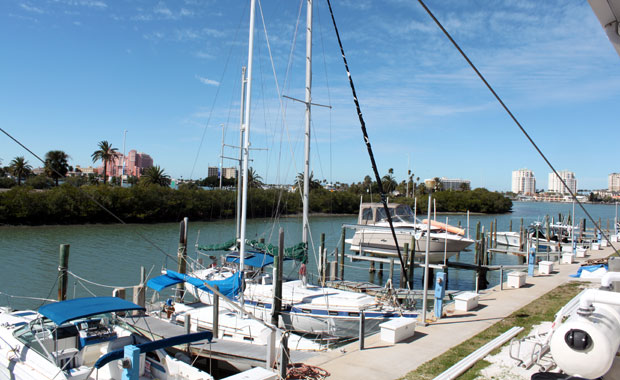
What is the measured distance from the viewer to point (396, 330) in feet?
36.0

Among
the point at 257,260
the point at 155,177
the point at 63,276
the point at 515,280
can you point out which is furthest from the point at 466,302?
the point at 155,177

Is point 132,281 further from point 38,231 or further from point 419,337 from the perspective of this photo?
point 38,231

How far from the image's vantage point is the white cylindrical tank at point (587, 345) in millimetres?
4098

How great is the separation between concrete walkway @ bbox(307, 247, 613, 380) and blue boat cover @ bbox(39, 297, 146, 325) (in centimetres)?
482

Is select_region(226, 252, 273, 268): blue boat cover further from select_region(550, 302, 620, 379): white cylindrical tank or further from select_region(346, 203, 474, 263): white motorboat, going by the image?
select_region(550, 302, 620, 379): white cylindrical tank

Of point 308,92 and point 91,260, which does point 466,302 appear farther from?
point 91,260

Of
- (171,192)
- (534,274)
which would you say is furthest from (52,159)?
(534,274)

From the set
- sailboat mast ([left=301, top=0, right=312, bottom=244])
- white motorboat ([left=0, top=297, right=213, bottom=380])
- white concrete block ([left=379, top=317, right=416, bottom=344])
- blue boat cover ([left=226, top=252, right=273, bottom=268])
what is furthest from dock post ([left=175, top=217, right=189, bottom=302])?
white concrete block ([left=379, top=317, right=416, bottom=344])

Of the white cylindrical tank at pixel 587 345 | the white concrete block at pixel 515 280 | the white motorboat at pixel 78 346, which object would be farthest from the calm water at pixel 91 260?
the white cylindrical tank at pixel 587 345

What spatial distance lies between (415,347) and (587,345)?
276 inches

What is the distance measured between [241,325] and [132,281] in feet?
51.2

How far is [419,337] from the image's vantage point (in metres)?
11.6

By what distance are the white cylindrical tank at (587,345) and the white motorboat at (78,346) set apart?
6.93 meters

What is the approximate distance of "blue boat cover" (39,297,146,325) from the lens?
31.7 feet
